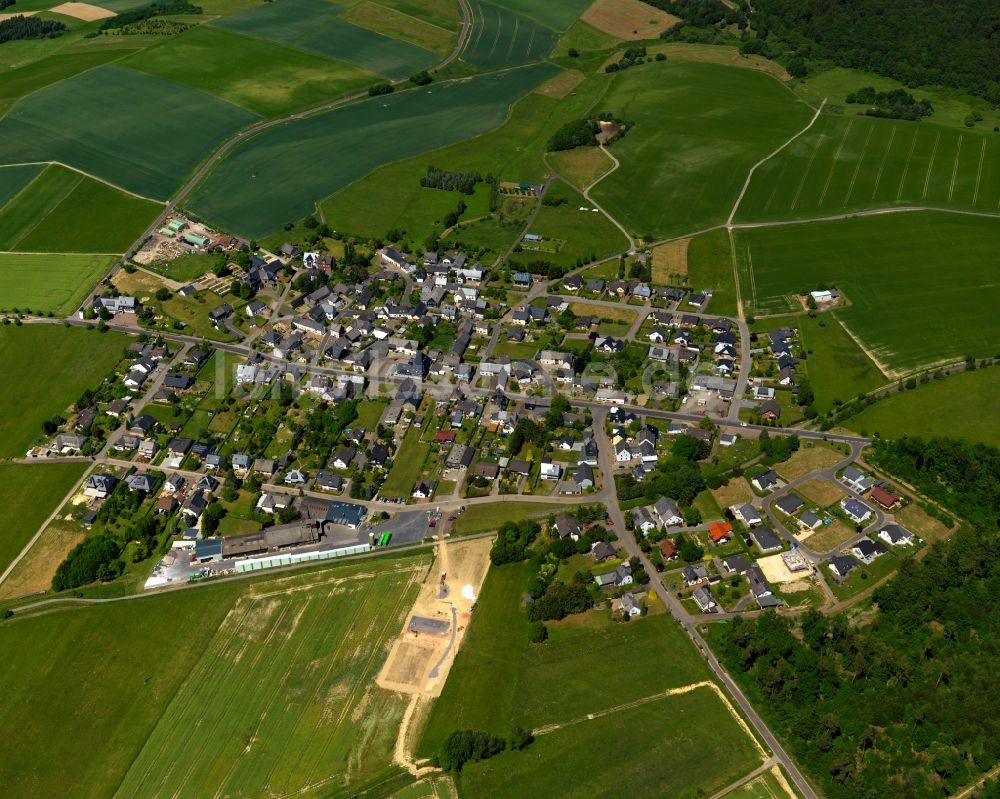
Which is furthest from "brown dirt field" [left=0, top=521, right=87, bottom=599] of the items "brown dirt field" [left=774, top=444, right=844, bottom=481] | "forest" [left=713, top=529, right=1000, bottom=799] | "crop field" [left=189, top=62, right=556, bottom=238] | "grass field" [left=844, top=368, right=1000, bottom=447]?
"grass field" [left=844, top=368, right=1000, bottom=447]

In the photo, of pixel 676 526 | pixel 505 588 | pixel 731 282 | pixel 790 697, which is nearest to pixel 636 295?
pixel 731 282

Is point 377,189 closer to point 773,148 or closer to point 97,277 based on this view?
point 97,277

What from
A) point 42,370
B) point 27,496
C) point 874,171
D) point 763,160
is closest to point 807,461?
point 874,171

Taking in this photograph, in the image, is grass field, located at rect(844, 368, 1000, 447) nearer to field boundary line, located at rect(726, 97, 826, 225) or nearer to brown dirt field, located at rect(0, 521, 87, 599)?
field boundary line, located at rect(726, 97, 826, 225)

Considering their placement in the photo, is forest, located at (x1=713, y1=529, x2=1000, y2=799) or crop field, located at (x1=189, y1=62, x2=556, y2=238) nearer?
forest, located at (x1=713, y1=529, x2=1000, y2=799)

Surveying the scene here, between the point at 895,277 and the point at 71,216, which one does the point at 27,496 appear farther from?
the point at 895,277

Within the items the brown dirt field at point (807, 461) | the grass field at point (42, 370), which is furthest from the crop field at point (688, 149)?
the grass field at point (42, 370)

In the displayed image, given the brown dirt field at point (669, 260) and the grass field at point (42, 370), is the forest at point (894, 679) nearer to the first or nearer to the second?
the brown dirt field at point (669, 260)
